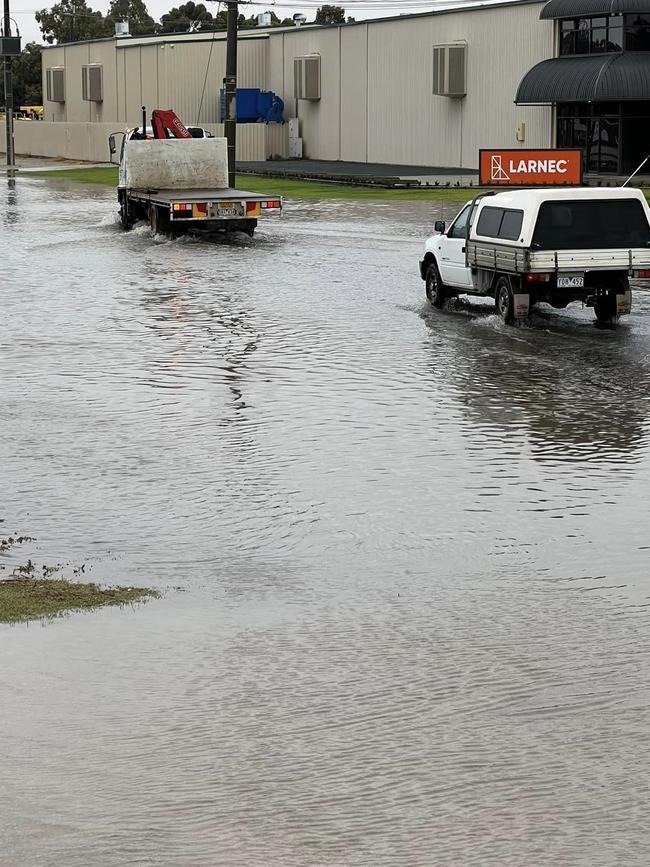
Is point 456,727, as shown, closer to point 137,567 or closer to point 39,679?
point 39,679

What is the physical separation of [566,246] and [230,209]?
50.7ft

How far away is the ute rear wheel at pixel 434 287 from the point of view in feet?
75.8

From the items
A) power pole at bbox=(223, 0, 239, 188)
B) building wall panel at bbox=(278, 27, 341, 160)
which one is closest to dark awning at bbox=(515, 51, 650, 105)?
power pole at bbox=(223, 0, 239, 188)

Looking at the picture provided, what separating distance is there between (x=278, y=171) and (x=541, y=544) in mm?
55724

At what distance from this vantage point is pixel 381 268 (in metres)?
28.8

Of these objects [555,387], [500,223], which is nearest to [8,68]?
[500,223]

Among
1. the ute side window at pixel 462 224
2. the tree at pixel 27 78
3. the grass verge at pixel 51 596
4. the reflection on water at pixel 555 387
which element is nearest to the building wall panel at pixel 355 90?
the ute side window at pixel 462 224

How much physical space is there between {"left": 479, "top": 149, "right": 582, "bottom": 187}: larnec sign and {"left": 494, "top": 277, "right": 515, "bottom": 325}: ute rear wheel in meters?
19.0

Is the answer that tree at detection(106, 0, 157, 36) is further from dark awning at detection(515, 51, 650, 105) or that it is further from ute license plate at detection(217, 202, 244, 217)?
ute license plate at detection(217, 202, 244, 217)

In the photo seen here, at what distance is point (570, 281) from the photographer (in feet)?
65.5

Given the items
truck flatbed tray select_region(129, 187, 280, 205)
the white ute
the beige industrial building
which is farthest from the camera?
the beige industrial building

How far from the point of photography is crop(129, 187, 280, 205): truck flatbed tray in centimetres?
3378

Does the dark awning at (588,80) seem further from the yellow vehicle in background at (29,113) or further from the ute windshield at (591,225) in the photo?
the yellow vehicle in background at (29,113)

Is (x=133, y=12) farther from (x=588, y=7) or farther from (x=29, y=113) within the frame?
(x=588, y=7)
